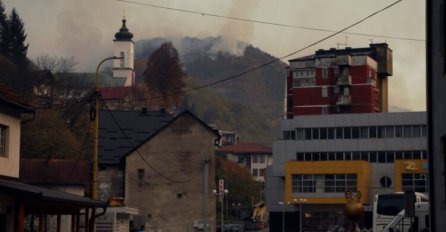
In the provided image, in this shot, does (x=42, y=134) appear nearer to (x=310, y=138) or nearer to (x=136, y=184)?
(x=136, y=184)

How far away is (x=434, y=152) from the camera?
2447 centimetres

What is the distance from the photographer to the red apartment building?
123875mm

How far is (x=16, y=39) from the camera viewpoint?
126188 millimetres

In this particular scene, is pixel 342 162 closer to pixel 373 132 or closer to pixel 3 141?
pixel 373 132

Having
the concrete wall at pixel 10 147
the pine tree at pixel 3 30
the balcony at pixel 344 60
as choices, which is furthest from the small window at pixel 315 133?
the concrete wall at pixel 10 147

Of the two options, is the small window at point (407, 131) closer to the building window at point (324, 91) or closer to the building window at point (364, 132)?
the building window at point (364, 132)

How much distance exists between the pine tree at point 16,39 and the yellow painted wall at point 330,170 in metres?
33.7

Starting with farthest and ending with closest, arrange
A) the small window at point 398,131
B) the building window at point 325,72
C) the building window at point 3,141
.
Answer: the building window at point 325,72
the small window at point 398,131
the building window at point 3,141

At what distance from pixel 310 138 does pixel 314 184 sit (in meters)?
6.96

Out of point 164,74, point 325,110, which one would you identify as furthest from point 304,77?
point 164,74

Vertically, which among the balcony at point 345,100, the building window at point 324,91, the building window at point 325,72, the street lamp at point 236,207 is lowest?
the street lamp at point 236,207

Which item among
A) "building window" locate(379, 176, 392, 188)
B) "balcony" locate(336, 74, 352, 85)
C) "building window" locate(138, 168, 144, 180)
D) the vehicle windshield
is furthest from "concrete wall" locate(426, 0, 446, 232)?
"balcony" locate(336, 74, 352, 85)

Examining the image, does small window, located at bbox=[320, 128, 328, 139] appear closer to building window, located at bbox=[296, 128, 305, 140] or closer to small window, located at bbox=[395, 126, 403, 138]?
building window, located at bbox=[296, 128, 305, 140]

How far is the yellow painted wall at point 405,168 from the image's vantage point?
3964 inches
